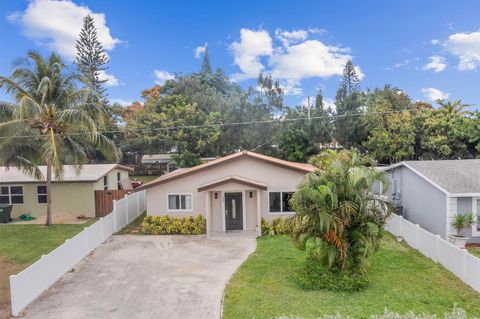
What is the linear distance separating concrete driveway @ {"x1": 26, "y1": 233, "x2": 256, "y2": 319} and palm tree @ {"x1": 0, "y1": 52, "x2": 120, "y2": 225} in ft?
18.1

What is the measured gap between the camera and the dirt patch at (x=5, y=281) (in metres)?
8.37

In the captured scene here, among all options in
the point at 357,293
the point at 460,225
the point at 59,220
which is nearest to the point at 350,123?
the point at 460,225

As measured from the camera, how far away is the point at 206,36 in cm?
3075

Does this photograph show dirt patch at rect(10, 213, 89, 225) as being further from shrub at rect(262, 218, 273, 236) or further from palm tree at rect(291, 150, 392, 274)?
palm tree at rect(291, 150, 392, 274)

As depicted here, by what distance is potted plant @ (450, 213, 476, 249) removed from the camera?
12.8 m

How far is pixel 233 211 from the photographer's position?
1648cm

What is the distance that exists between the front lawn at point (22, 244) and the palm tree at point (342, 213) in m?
7.95

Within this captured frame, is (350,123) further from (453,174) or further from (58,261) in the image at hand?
(58,261)

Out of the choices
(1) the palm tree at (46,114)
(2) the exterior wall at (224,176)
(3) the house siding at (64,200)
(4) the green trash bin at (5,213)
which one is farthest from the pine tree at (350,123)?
(4) the green trash bin at (5,213)

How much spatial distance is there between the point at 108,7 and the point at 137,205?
13467 mm

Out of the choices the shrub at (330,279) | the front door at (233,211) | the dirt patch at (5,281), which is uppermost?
the front door at (233,211)

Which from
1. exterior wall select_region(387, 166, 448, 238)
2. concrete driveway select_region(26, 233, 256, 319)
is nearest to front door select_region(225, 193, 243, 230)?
concrete driveway select_region(26, 233, 256, 319)

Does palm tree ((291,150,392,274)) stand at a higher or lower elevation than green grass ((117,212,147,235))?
higher

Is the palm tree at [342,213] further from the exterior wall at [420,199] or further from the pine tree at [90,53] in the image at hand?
the pine tree at [90,53]
